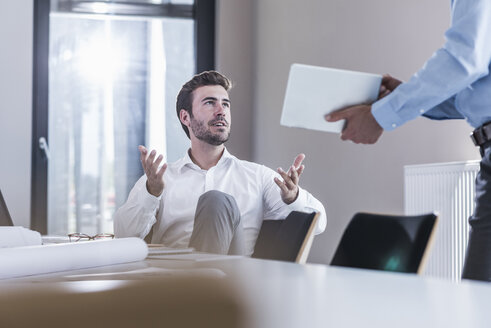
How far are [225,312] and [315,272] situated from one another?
0.13m

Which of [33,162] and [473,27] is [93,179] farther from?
[473,27]

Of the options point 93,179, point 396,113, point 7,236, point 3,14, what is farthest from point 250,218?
point 3,14

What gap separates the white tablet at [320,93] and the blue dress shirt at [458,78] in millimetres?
53

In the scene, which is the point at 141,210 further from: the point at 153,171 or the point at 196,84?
the point at 196,84

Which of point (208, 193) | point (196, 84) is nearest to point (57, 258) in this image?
point (208, 193)

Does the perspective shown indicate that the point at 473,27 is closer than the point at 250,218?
Yes

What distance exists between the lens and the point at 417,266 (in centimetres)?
76

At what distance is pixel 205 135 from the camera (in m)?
2.12

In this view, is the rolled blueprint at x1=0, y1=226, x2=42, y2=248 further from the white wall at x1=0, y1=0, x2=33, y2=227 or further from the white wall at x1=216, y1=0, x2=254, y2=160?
the white wall at x1=216, y1=0, x2=254, y2=160

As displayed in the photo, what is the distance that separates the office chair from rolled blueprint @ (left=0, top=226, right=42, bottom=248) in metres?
0.48

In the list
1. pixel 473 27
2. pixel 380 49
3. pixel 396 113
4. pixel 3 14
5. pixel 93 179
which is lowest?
pixel 93 179

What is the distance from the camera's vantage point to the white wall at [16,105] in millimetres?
3412

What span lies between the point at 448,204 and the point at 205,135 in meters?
0.90

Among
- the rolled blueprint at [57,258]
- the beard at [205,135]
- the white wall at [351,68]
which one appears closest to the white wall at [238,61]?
the white wall at [351,68]
